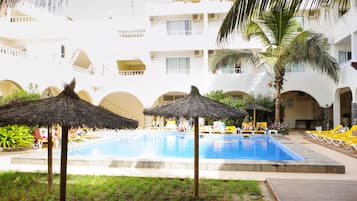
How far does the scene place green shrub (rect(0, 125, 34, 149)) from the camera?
37.7 feet

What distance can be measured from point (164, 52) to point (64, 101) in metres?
18.6

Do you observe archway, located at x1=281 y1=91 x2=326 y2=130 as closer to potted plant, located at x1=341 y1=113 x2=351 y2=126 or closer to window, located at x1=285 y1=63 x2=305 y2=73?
potted plant, located at x1=341 y1=113 x2=351 y2=126

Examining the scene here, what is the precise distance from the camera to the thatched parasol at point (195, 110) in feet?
18.1

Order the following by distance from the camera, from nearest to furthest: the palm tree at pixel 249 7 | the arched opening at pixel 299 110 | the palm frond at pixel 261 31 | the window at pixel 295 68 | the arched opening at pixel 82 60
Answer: the palm tree at pixel 249 7, the palm frond at pixel 261 31, the window at pixel 295 68, the arched opening at pixel 299 110, the arched opening at pixel 82 60

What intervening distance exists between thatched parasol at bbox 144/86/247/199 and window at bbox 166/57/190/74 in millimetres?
16906

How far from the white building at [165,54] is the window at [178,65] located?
0.25 ft

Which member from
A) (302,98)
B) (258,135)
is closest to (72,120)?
(258,135)

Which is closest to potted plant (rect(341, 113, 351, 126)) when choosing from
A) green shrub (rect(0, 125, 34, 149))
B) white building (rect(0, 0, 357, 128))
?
white building (rect(0, 0, 357, 128))

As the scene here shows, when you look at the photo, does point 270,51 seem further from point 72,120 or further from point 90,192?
point 72,120

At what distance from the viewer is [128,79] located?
70.6 ft

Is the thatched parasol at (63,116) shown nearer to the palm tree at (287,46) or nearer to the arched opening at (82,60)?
the palm tree at (287,46)

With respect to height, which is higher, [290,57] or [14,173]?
[290,57]

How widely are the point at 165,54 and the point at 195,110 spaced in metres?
17.7

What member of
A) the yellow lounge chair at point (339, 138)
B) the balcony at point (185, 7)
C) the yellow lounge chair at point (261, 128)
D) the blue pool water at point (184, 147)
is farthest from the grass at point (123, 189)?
the balcony at point (185, 7)
